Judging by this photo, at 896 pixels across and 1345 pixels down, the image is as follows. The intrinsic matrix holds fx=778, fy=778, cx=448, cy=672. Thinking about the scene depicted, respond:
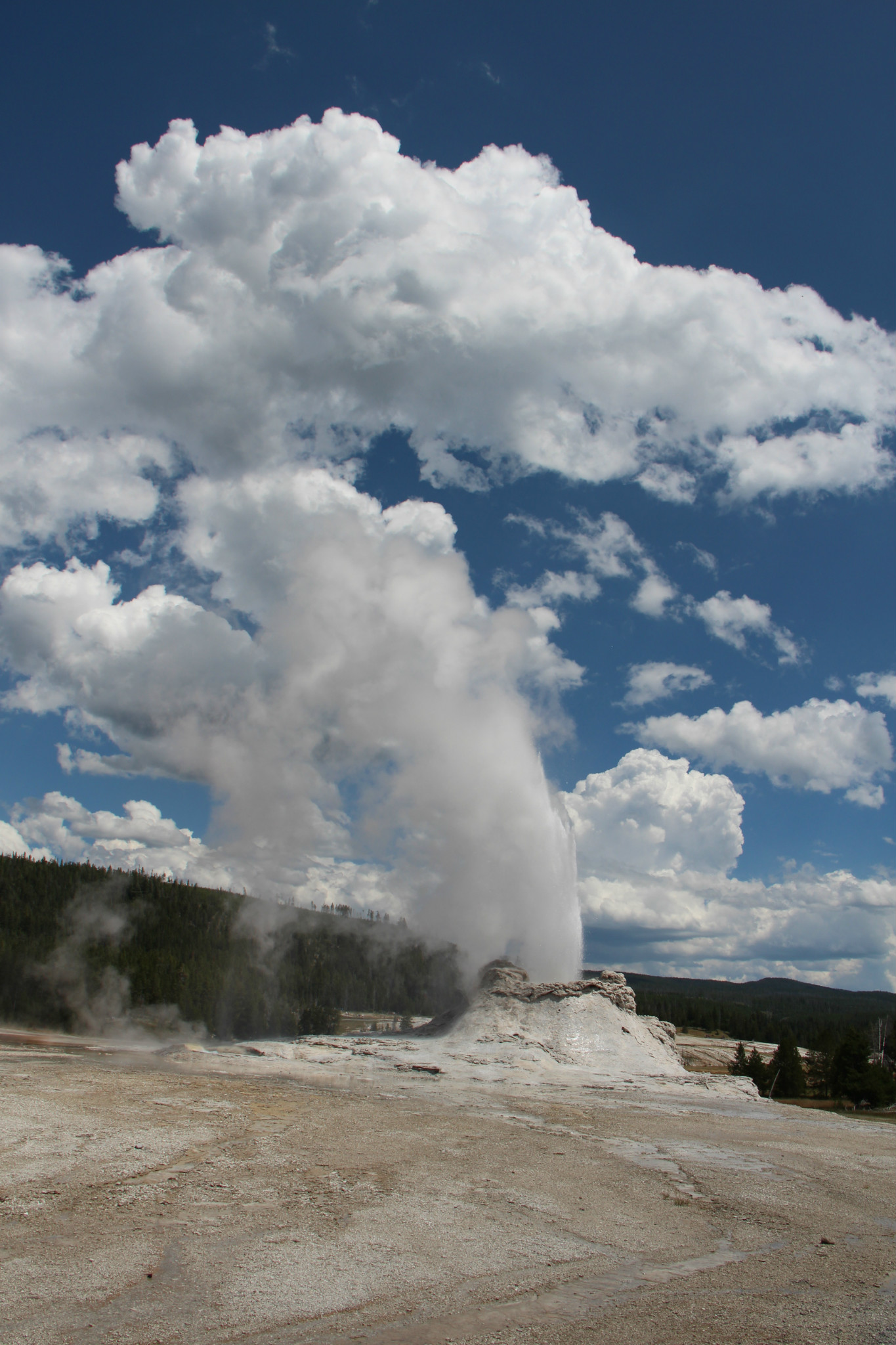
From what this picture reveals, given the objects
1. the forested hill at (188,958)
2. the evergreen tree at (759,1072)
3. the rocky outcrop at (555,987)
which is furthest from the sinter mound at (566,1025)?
the evergreen tree at (759,1072)

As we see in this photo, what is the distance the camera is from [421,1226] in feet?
27.5

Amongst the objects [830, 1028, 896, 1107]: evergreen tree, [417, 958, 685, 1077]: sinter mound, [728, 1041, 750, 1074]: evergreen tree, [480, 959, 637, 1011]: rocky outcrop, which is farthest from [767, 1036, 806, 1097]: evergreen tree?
[480, 959, 637, 1011]: rocky outcrop

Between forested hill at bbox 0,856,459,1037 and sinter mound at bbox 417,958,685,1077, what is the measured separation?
6879mm

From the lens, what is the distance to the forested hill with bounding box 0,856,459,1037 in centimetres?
5291

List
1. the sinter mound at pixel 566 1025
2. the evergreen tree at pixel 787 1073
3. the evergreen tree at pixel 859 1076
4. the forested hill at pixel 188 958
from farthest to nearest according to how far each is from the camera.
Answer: the forested hill at pixel 188 958
the evergreen tree at pixel 787 1073
the evergreen tree at pixel 859 1076
the sinter mound at pixel 566 1025

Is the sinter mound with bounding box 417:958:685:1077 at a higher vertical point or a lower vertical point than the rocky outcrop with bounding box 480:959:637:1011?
lower

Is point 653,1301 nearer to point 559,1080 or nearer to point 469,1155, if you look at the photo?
point 469,1155

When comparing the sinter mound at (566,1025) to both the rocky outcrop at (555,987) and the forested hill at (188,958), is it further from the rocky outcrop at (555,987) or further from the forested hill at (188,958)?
the forested hill at (188,958)

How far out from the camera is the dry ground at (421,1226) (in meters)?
5.97

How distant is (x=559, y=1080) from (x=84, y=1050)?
18.4 m

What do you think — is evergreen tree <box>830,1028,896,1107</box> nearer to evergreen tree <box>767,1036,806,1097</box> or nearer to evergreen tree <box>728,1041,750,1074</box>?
evergreen tree <box>767,1036,806,1097</box>

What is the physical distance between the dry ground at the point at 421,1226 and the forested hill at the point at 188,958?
22558mm

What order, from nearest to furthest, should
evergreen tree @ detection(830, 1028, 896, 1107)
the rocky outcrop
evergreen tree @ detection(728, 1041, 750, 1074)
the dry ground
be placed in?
1. the dry ground
2. the rocky outcrop
3. evergreen tree @ detection(830, 1028, 896, 1107)
4. evergreen tree @ detection(728, 1041, 750, 1074)

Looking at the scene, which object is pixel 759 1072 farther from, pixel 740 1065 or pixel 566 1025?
pixel 566 1025
